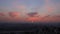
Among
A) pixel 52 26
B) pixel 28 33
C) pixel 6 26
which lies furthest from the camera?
pixel 6 26

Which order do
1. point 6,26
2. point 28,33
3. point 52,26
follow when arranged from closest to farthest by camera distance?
1. point 28,33
2. point 52,26
3. point 6,26

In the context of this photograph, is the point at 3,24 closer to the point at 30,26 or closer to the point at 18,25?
the point at 18,25

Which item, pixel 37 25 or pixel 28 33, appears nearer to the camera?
pixel 28 33

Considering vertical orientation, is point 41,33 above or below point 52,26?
below

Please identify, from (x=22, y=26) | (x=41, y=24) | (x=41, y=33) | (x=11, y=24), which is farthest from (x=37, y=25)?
(x=41, y=33)

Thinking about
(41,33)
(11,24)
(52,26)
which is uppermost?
(11,24)

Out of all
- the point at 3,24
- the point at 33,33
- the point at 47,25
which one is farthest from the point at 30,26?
the point at 33,33

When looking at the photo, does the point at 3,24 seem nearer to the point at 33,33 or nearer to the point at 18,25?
the point at 18,25

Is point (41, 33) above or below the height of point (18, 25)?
below

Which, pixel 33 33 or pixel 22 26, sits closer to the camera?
pixel 33 33
